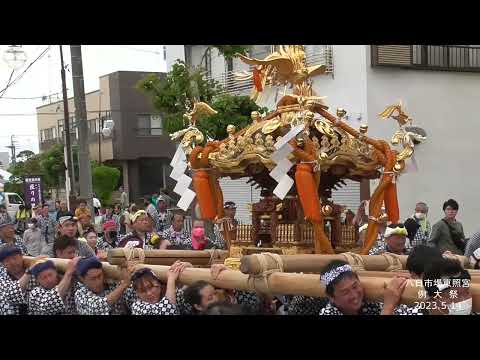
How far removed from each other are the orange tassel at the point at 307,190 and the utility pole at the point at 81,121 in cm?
550

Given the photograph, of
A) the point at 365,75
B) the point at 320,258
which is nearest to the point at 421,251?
the point at 320,258

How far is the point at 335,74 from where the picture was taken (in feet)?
37.5

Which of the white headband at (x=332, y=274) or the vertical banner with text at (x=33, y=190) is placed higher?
the white headband at (x=332, y=274)

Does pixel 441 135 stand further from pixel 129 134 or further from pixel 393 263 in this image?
pixel 129 134

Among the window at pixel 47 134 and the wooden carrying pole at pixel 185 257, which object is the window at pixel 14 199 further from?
the wooden carrying pole at pixel 185 257

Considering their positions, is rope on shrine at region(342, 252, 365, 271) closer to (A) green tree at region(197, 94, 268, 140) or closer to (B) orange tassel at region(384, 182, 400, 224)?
(B) orange tassel at region(384, 182, 400, 224)

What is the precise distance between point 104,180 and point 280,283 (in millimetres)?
17275

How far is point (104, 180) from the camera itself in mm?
20000

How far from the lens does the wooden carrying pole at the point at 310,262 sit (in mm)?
3295

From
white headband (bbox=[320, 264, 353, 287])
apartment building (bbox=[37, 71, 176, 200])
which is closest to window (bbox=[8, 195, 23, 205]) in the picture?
apartment building (bbox=[37, 71, 176, 200])

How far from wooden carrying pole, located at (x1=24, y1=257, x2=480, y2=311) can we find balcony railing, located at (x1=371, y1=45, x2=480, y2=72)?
8160mm

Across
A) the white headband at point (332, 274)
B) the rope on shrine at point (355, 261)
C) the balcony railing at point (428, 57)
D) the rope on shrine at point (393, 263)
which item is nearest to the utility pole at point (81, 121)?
the balcony railing at point (428, 57)

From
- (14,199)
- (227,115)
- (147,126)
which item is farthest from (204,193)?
(147,126)
